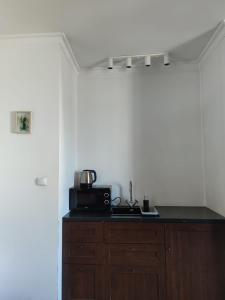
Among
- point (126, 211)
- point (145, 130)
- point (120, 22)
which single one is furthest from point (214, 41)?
point (126, 211)

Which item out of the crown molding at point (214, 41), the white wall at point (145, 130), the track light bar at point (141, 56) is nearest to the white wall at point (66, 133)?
the white wall at point (145, 130)

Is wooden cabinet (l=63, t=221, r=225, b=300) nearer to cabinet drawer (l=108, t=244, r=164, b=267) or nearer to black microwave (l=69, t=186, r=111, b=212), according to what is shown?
cabinet drawer (l=108, t=244, r=164, b=267)

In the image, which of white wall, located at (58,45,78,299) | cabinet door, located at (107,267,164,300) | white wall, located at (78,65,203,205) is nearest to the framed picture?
white wall, located at (58,45,78,299)

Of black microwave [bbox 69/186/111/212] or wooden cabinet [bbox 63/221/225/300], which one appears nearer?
Result: wooden cabinet [bbox 63/221/225/300]

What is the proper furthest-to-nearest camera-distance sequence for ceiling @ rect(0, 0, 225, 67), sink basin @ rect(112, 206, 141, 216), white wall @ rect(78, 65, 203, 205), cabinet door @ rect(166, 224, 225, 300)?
1. white wall @ rect(78, 65, 203, 205)
2. sink basin @ rect(112, 206, 141, 216)
3. cabinet door @ rect(166, 224, 225, 300)
4. ceiling @ rect(0, 0, 225, 67)

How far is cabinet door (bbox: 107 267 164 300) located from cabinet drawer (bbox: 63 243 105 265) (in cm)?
15

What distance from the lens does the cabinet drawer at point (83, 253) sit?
213 cm

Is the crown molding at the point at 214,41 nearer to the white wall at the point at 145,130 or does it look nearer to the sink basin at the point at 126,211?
the white wall at the point at 145,130

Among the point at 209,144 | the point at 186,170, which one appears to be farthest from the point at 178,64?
the point at 186,170

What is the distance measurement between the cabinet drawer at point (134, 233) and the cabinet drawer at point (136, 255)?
0.15 feet

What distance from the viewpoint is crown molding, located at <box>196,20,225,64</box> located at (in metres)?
2.08

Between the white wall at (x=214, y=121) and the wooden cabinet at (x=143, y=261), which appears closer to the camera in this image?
the wooden cabinet at (x=143, y=261)

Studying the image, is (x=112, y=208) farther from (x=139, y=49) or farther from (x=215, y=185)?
(x=139, y=49)

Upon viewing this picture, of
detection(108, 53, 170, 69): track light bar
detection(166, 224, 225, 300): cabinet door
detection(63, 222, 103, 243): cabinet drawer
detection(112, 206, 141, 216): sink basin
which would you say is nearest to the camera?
detection(166, 224, 225, 300): cabinet door
